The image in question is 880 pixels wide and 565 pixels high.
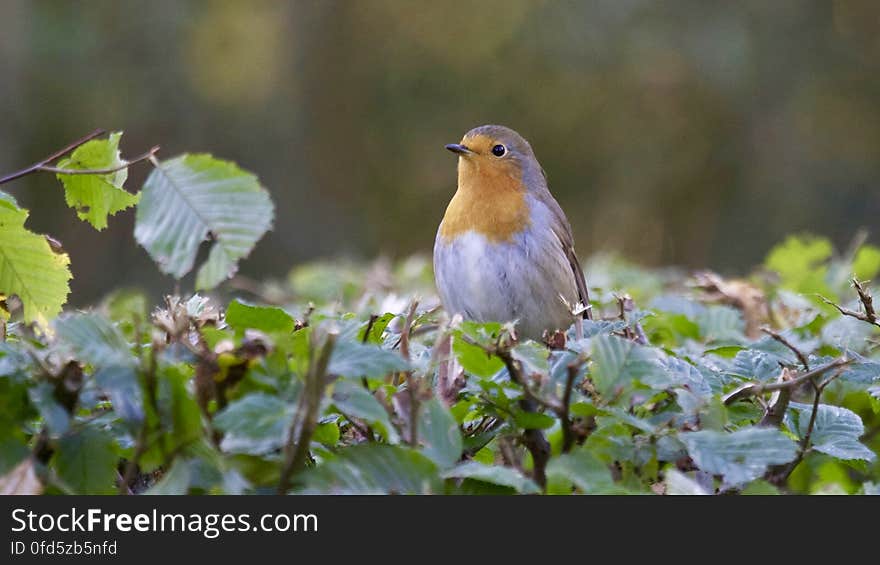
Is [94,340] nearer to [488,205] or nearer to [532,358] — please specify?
[532,358]

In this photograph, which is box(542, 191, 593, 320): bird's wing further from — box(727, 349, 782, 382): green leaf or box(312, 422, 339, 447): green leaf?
box(312, 422, 339, 447): green leaf

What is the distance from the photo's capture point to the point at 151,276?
10641 millimetres

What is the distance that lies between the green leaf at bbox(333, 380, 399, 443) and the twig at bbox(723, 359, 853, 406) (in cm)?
49

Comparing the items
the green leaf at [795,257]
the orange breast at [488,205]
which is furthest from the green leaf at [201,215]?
the green leaf at [795,257]

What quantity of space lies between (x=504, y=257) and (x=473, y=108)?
8.51 m

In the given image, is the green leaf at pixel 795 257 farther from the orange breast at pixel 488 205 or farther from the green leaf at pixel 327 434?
the green leaf at pixel 327 434

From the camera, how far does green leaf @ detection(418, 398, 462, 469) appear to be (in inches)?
50.6

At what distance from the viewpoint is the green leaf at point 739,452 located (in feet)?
4.26

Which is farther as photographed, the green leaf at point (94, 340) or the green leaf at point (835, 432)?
the green leaf at point (835, 432)

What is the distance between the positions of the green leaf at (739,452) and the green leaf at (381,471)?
0.30m

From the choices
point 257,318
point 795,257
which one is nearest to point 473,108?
point 795,257

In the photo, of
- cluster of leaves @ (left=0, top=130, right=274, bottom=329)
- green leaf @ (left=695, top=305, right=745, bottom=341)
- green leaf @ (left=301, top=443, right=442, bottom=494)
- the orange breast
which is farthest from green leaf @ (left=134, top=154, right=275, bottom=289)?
the orange breast

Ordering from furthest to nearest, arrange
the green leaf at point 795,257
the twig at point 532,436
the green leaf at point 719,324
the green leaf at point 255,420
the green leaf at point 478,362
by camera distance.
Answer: the green leaf at point 795,257 < the green leaf at point 719,324 < the green leaf at point 478,362 < the twig at point 532,436 < the green leaf at point 255,420
